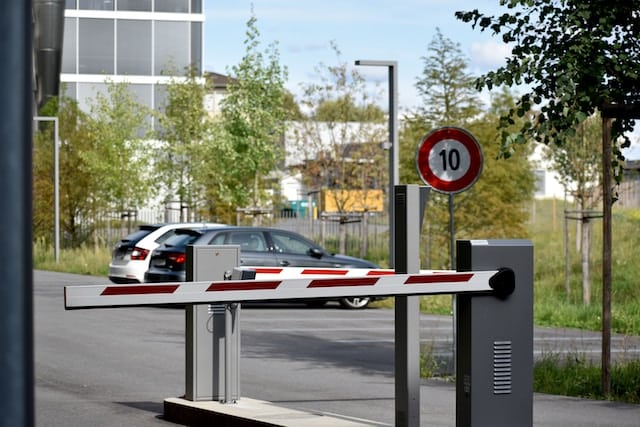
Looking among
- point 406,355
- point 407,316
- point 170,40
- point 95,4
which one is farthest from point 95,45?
point 406,355

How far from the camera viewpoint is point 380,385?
11875 millimetres

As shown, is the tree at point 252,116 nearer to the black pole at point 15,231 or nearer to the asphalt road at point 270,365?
the asphalt road at point 270,365

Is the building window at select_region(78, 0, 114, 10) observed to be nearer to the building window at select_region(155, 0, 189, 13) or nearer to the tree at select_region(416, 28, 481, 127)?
the building window at select_region(155, 0, 189, 13)

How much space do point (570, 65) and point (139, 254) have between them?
15.2 m

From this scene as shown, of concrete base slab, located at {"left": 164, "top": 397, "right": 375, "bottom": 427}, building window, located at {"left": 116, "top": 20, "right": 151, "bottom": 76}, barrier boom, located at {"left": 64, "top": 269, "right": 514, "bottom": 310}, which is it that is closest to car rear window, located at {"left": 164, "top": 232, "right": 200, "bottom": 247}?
concrete base slab, located at {"left": 164, "top": 397, "right": 375, "bottom": 427}

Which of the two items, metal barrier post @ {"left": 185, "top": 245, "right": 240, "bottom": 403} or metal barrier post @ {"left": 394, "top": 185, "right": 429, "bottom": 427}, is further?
metal barrier post @ {"left": 185, "top": 245, "right": 240, "bottom": 403}

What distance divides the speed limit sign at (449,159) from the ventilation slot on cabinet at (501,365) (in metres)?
9.47

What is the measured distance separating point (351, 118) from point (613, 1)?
33.7 m

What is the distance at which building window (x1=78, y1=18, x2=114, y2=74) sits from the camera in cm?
6212

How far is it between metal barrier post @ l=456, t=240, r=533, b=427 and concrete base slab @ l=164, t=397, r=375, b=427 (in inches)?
96.6

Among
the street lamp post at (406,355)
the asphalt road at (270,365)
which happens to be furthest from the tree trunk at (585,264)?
the street lamp post at (406,355)

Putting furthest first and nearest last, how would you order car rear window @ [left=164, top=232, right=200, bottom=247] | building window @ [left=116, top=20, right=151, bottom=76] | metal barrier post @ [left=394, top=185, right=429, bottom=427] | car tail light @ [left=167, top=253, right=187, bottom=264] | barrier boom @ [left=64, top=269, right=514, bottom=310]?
building window @ [left=116, top=20, right=151, bottom=76], car rear window @ [left=164, top=232, right=200, bottom=247], car tail light @ [left=167, top=253, right=187, bottom=264], metal barrier post @ [left=394, top=185, right=429, bottom=427], barrier boom @ [left=64, top=269, right=514, bottom=310]

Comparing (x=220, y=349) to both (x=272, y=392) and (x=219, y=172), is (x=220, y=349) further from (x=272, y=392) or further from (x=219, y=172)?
(x=219, y=172)

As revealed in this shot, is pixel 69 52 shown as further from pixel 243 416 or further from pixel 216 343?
pixel 243 416
